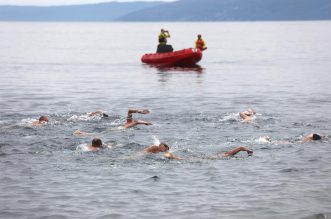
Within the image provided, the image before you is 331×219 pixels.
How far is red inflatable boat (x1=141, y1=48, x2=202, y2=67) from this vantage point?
1938 inches

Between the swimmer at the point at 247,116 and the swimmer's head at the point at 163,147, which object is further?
the swimmer at the point at 247,116

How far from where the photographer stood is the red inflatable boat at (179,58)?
49.2 m

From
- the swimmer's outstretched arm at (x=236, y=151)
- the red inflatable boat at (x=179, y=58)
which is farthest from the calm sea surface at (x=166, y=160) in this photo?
the red inflatable boat at (x=179, y=58)

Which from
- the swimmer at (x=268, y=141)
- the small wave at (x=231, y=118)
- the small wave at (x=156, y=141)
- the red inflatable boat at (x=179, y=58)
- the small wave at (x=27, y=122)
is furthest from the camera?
the red inflatable boat at (x=179, y=58)

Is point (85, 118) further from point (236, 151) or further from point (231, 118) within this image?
point (236, 151)

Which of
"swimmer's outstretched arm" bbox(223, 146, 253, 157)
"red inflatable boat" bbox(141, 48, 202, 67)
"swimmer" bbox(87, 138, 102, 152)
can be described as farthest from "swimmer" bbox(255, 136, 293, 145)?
"red inflatable boat" bbox(141, 48, 202, 67)

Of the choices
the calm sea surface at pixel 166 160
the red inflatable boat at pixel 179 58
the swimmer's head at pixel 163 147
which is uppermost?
the red inflatable boat at pixel 179 58

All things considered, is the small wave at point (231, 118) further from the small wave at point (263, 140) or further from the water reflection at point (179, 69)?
the water reflection at point (179, 69)

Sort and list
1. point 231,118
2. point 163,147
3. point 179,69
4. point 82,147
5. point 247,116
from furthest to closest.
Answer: point 179,69, point 231,118, point 247,116, point 82,147, point 163,147

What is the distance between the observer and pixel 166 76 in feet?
149


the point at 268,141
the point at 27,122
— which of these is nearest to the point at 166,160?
the point at 268,141

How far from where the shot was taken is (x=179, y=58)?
162ft

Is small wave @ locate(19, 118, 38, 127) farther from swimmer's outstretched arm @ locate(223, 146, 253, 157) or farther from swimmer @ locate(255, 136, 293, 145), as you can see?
swimmer @ locate(255, 136, 293, 145)

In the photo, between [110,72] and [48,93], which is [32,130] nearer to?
[48,93]
